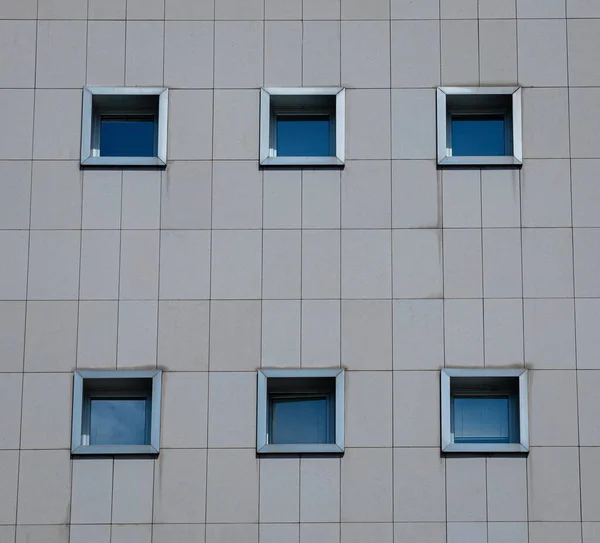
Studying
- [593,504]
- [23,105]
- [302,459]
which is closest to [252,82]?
[23,105]

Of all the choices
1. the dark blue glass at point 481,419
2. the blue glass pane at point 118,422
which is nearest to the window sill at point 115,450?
the blue glass pane at point 118,422

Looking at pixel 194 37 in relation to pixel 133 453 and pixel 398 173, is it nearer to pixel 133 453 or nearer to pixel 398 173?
pixel 398 173

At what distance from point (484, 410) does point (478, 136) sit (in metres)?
3.72

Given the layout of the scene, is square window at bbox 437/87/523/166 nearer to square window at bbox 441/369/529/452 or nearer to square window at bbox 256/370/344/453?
square window at bbox 441/369/529/452

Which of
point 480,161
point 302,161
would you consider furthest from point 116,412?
point 480,161

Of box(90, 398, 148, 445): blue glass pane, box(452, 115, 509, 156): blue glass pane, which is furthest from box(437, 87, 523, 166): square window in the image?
box(90, 398, 148, 445): blue glass pane

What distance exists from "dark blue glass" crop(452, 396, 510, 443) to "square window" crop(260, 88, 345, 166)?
11.7ft

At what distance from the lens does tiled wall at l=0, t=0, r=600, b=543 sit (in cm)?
1255

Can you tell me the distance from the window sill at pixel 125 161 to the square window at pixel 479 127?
3.71m

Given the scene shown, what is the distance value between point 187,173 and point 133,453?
12.1 feet

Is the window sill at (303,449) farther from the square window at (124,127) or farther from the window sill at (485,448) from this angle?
the square window at (124,127)

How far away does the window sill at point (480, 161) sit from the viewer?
13172 mm

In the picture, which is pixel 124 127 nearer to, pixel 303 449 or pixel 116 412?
pixel 116 412

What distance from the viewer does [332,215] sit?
13102mm
